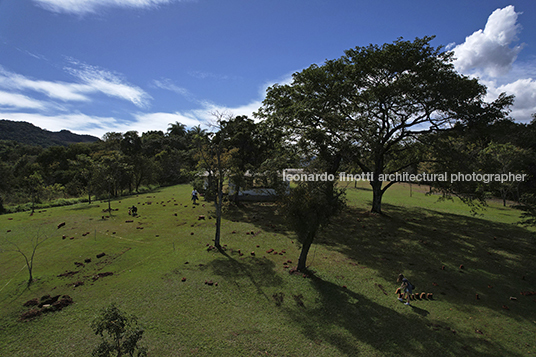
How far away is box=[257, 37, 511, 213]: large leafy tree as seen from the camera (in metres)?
16.3

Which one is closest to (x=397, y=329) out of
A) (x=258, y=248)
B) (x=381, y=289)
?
(x=381, y=289)

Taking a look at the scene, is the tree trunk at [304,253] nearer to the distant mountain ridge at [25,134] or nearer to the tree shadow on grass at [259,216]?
the tree shadow on grass at [259,216]

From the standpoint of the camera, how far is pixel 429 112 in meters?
18.4

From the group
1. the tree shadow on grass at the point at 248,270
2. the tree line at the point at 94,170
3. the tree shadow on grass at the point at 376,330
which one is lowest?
the tree shadow on grass at the point at 376,330

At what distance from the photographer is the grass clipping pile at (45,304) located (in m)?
7.02

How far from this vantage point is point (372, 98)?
64.0 ft

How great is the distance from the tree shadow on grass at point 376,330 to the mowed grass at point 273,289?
0.12ft

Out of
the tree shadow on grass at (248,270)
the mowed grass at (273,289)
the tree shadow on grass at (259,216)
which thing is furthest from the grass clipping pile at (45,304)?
the tree shadow on grass at (259,216)

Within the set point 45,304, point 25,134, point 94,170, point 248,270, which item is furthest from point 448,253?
point 25,134

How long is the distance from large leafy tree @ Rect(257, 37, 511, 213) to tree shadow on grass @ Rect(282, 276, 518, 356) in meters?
9.23

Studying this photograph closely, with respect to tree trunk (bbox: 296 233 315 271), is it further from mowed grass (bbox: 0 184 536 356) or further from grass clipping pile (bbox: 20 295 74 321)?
grass clipping pile (bbox: 20 295 74 321)

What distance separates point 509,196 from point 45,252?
5290 centimetres

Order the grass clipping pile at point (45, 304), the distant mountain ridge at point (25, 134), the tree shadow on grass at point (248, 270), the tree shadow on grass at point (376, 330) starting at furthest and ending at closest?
the distant mountain ridge at point (25, 134) < the tree shadow on grass at point (248, 270) < the grass clipping pile at point (45, 304) < the tree shadow on grass at point (376, 330)

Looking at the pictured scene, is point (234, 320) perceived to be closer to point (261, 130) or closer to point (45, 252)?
point (45, 252)
